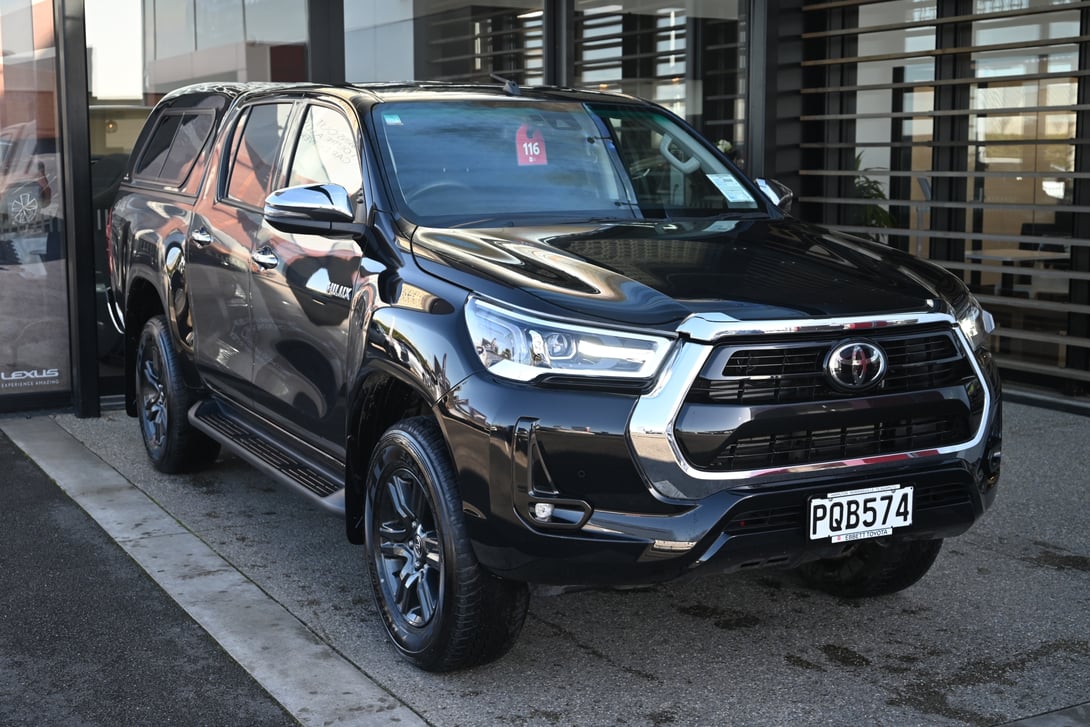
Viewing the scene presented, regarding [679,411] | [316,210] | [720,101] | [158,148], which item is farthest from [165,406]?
[720,101]

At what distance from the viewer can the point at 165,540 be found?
19.0 ft

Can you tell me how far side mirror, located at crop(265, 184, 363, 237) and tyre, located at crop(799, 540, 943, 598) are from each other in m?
2.14

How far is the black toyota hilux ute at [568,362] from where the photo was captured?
3717mm

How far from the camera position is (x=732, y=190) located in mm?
5523

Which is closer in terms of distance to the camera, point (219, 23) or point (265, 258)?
point (265, 258)

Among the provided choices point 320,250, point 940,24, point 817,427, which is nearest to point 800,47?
point 940,24

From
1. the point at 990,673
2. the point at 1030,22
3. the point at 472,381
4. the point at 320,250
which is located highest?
the point at 1030,22

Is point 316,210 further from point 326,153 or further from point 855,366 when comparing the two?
point 855,366

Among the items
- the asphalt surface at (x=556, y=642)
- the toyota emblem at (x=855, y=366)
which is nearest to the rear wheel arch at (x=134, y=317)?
the asphalt surface at (x=556, y=642)

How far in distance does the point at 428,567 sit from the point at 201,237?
2.52m

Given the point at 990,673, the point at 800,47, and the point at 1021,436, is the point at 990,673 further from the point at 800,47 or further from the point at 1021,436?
the point at 800,47

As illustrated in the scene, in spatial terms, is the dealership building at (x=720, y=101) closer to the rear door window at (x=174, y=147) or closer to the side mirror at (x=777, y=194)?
the rear door window at (x=174, y=147)

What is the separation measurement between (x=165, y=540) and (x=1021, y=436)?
4.84 meters

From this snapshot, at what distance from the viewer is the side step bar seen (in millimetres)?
4910
